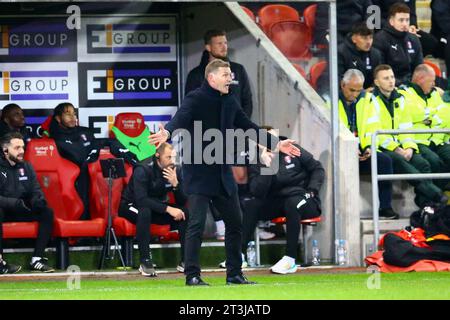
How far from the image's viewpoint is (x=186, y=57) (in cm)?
1594

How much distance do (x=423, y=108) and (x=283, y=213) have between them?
92.8 inches

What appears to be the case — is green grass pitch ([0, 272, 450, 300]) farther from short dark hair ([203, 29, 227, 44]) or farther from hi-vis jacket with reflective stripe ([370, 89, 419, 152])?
short dark hair ([203, 29, 227, 44])

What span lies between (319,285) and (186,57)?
16.0 ft

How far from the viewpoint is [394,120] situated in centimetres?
1512

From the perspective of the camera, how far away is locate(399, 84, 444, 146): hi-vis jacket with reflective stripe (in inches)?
603

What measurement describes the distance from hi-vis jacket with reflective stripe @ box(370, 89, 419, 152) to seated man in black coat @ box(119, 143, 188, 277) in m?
2.39

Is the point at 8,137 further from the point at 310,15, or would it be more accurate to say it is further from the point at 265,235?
the point at 310,15

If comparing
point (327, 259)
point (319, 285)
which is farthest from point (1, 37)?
point (319, 285)

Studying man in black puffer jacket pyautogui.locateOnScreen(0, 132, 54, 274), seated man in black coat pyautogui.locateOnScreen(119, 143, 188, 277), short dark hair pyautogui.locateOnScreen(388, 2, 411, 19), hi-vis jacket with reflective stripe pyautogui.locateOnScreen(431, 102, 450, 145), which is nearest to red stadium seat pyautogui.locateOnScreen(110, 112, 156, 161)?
seated man in black coat pyautogui.locateOnScreen(119, 143, 188, 277)

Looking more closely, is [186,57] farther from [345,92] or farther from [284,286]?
[284,286]

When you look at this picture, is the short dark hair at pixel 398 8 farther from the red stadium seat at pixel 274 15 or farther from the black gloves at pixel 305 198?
the black gloves at pixel 305 198

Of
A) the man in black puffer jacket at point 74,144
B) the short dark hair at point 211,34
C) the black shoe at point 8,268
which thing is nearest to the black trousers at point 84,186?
the man in black puffer jacket at point 74,144

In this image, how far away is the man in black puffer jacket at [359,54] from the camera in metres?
15.9

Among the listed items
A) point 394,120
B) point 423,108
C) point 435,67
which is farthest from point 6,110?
point 435,67
